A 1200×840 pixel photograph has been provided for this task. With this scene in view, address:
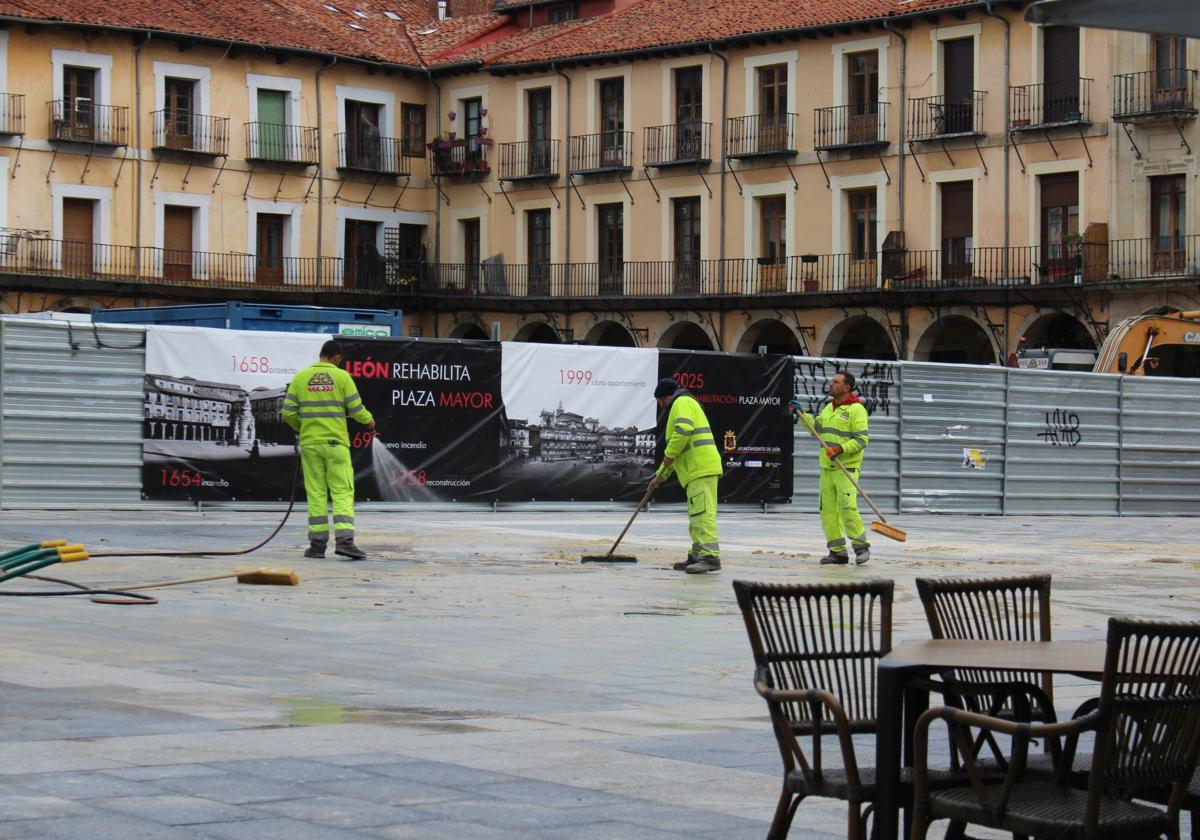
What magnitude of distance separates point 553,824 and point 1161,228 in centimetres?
4171

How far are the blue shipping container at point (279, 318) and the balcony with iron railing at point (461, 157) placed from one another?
2667cm

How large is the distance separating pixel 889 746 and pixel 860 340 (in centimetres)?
4797

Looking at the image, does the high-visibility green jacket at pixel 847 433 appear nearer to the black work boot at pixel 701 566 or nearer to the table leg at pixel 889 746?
the black work boot at pixel 701 566

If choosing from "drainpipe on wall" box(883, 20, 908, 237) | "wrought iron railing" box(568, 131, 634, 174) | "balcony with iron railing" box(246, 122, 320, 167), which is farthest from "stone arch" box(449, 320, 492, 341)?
"drainpipe on wall" box(883, 20, 908, 237)

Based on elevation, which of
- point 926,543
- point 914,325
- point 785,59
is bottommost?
point 926,543

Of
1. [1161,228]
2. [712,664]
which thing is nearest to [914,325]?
[1161,228]

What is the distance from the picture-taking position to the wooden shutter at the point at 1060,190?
47.1m

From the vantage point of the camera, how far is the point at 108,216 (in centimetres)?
5212

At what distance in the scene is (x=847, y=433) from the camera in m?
18.8

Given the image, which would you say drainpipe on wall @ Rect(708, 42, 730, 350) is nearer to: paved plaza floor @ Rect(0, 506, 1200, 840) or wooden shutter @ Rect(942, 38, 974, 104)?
wooden shutter @ Rect(942, 38, 974, 104)

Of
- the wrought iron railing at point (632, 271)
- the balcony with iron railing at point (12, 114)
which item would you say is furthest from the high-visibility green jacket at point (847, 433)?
the balcony with iron railing at point (12, 114)

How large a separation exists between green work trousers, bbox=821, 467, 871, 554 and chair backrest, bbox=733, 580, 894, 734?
1253cm

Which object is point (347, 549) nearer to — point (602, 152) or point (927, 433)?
point (927, 433)

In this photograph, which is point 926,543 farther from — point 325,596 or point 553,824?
point 553,824
